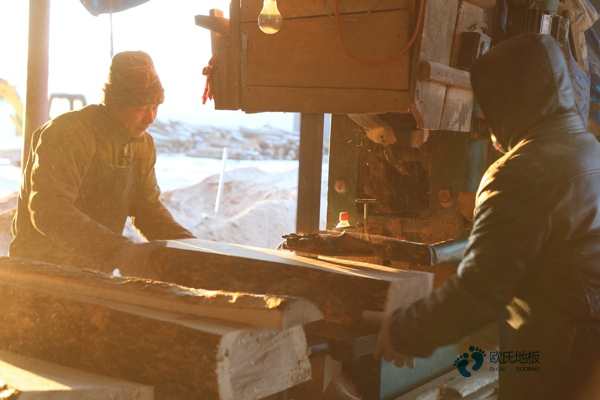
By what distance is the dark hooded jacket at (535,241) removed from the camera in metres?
2.18

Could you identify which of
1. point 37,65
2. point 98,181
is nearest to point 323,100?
point 98,181

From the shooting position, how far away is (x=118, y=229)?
13.2ft

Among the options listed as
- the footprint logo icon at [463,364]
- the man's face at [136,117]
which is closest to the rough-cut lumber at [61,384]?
the footprint logo icon at [463,364]

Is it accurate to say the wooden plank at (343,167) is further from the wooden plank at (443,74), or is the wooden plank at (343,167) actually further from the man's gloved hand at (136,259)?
the man's gloved hand at (136,259)

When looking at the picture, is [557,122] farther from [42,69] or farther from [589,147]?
[42,69]

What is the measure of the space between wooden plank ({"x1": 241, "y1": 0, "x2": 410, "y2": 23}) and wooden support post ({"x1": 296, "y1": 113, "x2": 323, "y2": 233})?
0.76 m

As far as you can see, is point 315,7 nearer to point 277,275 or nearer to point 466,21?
point 466,21

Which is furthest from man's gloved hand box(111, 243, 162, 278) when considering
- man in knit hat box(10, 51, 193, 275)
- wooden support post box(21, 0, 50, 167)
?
wooden support post box(21, 0, 50, 167)

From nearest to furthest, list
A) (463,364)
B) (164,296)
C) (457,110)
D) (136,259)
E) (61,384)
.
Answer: (61,384) → (164,296) → (463,364) → (136,259) → (457,110)

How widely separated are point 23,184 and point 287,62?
1740 mm

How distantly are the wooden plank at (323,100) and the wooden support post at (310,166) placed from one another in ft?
1.87

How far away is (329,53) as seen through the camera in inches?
124

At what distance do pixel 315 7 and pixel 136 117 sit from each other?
1.27 m

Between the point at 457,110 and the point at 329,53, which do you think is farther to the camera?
the point at 457,110
